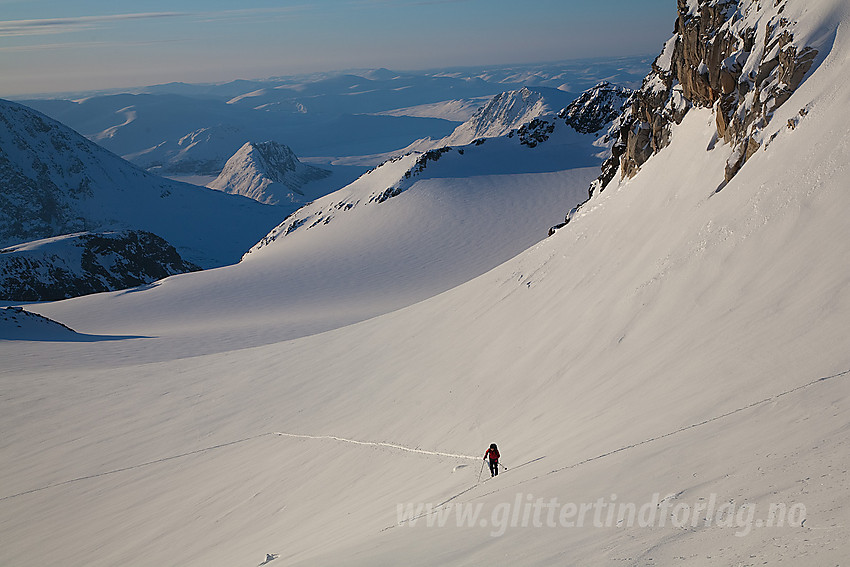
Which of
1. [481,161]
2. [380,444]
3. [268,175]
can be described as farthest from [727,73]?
A: [268,175]

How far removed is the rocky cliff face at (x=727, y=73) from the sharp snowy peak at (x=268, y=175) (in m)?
144

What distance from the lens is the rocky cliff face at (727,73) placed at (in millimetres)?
12818

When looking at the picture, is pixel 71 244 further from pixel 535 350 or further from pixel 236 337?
pixel 535 350

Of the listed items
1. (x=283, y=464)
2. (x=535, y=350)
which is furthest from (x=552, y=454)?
(x=283, y=464)

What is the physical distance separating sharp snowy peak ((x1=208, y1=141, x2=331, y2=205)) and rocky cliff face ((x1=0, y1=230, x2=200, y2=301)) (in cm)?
8821

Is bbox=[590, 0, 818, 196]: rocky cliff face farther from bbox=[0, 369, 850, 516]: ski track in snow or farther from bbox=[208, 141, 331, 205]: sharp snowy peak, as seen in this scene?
bbox=[208, 141, 331, 205]: sharp snowy peak

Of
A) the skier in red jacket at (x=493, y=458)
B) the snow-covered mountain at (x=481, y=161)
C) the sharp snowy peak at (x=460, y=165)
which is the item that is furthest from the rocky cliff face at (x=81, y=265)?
the skier in red jacket at (x=493, y=458)

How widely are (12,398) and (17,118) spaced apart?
133 meters

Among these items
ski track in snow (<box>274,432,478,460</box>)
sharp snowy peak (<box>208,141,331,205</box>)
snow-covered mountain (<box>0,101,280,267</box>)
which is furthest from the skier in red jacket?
sharp snowy peak (<box>208,141,331,205</box>)

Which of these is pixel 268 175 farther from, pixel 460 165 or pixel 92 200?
pixel 460 165

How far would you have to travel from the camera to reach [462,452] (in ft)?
35.5

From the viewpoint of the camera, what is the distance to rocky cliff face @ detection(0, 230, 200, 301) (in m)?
57.6

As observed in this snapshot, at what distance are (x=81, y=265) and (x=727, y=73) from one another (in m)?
64.9

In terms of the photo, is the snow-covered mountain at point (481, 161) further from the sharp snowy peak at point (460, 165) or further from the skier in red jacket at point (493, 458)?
the skier in red jacket at point (493, 458)
